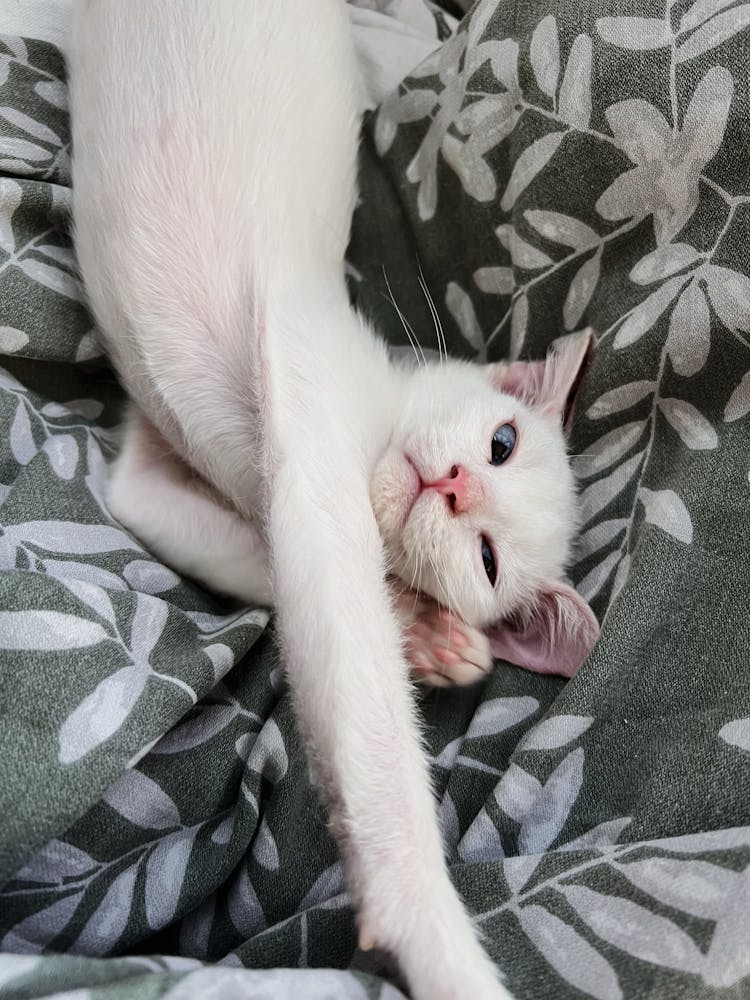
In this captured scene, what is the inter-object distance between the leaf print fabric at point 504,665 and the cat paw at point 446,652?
38mm

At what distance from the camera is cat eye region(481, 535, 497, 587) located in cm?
90

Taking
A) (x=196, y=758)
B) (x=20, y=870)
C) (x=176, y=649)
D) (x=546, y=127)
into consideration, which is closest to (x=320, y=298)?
(x=546, y=127)

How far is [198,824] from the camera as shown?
793 mm

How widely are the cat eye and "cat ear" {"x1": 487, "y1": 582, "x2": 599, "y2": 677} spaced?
7cm

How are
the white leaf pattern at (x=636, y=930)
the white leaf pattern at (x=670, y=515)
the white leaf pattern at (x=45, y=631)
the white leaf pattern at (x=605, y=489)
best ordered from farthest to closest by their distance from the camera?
the white leaf pattern at (x=605, y=489), the white leaf pattern at (x=670, y=515), the white leaf pattern at (x=45, y=631), the white leaf pattern at (x=636, y=930)

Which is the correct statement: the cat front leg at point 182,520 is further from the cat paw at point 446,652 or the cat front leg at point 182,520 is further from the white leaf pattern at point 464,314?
the white leaf pattern at point 464,314

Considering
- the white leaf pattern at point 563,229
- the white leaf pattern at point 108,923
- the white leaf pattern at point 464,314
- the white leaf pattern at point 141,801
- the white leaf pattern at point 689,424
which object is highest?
the white leaf pattern at point 563,229

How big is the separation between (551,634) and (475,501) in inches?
7.7

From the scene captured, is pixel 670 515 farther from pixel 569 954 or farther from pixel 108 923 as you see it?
pixel 108 923

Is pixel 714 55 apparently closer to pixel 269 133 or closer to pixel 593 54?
pixel 593 54

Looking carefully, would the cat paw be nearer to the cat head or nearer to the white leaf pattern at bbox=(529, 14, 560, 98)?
the cat head

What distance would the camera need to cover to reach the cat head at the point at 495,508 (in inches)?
33.8

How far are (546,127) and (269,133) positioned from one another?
0.36 metres

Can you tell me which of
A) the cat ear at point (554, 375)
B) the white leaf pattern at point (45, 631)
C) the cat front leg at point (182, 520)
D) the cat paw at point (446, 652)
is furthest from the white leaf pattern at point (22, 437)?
the cat ear at point (554, 375)
